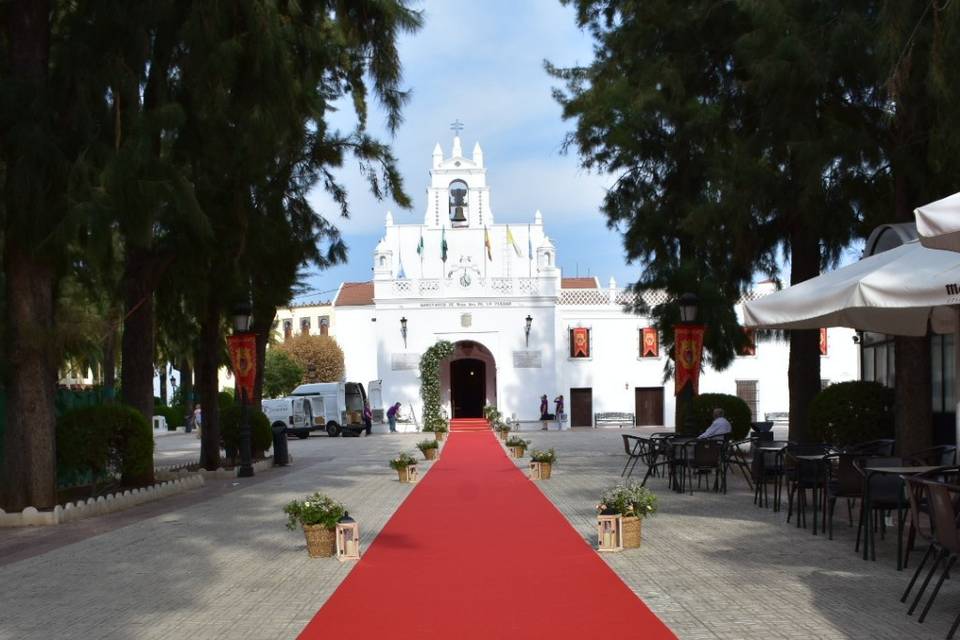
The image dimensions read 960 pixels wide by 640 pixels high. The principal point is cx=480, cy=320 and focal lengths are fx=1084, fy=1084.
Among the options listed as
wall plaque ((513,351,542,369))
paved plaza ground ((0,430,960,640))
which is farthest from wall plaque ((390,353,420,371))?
paved plaza ground ((0,430,960,640))

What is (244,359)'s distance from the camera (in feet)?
70.5

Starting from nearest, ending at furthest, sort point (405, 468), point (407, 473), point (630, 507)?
point (630, 507)
point (405, 468)
point (407, 473)

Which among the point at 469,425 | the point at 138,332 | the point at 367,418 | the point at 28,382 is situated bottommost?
the point at 469,425

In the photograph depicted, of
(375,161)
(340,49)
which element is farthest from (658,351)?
(340,49)

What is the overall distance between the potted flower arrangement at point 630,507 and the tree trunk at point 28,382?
7.78 m

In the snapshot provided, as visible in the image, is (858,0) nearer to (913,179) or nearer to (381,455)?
(913,179)

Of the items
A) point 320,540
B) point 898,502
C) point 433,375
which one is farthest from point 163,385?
point 898,502

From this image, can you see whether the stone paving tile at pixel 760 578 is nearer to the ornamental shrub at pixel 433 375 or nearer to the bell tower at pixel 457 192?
the ornamental shrub at pixel 433 375

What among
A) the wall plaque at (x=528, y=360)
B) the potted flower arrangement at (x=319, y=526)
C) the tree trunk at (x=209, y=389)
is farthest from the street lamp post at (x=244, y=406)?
the wall plaque at (x=528, y=360)

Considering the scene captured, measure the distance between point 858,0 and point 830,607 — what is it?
8.94 m

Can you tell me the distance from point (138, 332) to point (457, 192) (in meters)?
35.4

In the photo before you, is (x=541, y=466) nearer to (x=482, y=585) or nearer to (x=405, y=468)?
(x=405, y=468)

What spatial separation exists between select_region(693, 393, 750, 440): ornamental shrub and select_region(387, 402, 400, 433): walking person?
2349 centimetres

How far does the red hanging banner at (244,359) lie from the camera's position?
838 inches
